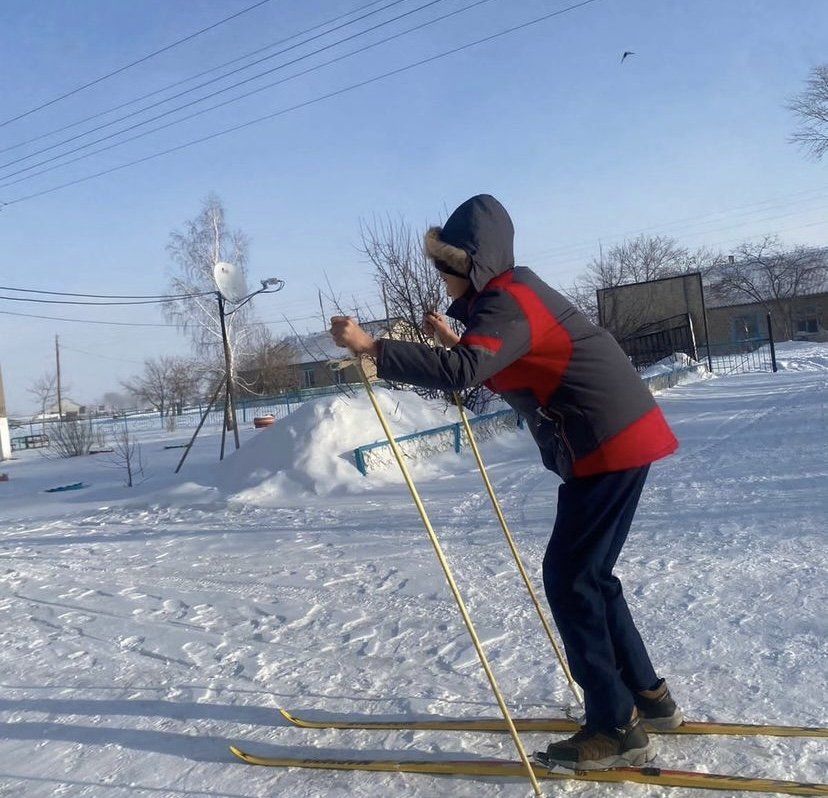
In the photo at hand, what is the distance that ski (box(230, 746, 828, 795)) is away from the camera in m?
2.34

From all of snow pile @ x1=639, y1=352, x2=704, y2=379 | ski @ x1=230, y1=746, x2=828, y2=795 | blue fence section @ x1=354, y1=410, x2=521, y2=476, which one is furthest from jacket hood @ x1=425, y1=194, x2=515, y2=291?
snow pile @ x1=639, y1=352, x2=704, y2=379

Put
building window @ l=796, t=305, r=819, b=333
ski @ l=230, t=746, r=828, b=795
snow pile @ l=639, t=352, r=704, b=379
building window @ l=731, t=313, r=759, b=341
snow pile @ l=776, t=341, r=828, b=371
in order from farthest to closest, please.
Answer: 1. building window @ l=796, t=305, r=819, b=333
2. building window @ l=731, t=313, r=759, b=341
3. snow pile @ l=776, t=341, r=828, b=371
4. snow pile @ l=639, t=352, r=704, b=379
5. ski @ l=230, t=746, r=828, b=795

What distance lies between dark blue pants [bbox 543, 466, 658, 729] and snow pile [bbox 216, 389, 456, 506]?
7745mm

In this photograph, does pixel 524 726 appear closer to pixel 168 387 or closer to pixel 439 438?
pixel 439 438

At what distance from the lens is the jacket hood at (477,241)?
2.53 meters

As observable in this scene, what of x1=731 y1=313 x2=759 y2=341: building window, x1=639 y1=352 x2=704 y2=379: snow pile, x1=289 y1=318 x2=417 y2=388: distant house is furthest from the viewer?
x1=731 y1=313 x2=759 y2=341: building window

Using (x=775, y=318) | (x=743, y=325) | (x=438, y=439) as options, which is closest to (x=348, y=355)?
(x=438, y=439)

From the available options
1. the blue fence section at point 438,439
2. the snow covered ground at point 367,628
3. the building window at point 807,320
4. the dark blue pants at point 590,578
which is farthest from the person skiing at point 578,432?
the building window at point 807,320

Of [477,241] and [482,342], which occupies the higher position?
[477,241]

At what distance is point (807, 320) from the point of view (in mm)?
58781

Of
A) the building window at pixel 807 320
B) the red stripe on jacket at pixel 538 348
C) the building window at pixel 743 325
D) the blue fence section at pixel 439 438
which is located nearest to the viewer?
the red stripe on jacket at pixel 538 348

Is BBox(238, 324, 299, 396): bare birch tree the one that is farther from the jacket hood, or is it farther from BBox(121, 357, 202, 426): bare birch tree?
the jacket hood

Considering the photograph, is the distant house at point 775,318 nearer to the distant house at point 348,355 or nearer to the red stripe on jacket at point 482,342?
the distant house at point 348,355

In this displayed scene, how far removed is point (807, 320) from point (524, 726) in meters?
63.1
